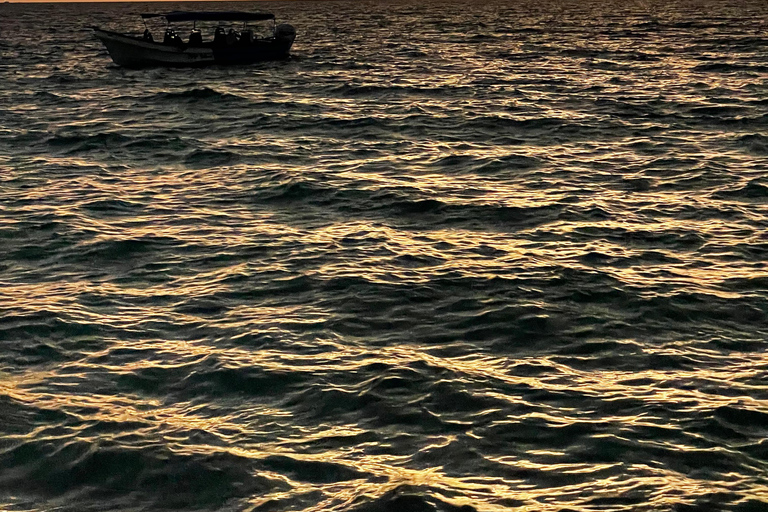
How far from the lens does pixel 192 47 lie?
51.9 metres

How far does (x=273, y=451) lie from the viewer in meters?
10.1

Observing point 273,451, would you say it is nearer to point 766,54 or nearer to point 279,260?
point 279,260

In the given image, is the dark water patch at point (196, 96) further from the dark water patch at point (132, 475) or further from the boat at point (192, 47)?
the dark water patch at point (132, 475)

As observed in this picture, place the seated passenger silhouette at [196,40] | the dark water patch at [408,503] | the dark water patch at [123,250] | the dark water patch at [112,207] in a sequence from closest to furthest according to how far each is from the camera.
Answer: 1. the dark water patch at [408,503]
2. the dark water patch at [123,250]
3. the dark water patch at [112,207]
4. the seated passenger silhouette at [196,40]

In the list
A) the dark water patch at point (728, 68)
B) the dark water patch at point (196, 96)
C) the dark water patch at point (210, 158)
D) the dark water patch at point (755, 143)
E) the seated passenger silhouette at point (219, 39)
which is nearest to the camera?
the dark water patch at point (210, 158)

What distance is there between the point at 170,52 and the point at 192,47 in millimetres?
1193

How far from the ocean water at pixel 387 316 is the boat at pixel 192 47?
20.4 m

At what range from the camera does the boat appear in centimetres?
5075

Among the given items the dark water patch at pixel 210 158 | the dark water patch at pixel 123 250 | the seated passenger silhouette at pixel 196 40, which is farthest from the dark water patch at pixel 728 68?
the dark water patch at pixel 123 250

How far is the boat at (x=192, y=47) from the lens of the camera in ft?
167

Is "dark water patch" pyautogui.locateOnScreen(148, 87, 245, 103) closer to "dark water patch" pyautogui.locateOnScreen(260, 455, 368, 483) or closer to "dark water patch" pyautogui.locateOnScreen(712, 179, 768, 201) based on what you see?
"dark water patch" pyautogui.locateOnScreen(712, 179, 768, 201)

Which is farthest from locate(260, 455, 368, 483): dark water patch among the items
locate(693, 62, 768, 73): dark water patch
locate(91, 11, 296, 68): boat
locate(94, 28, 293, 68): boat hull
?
locate(94, 28, 293, 68): boat hull

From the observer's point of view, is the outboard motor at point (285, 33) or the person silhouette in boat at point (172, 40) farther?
the outboard motor at point (285, 33)

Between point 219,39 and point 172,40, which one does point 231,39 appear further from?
point 172,40
